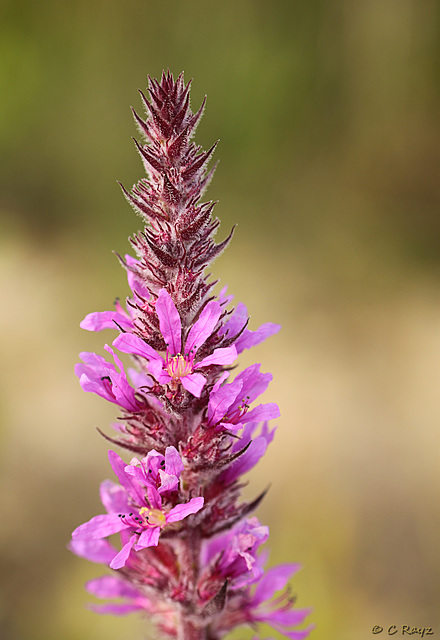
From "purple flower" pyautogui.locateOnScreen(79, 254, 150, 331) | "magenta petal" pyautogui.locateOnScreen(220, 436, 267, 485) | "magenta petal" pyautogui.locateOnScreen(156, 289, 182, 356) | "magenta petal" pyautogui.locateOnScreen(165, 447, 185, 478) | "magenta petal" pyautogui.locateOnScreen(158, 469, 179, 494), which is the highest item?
"purple flower" pyautogui.locateOnScreen(79, 254, 150, 331)

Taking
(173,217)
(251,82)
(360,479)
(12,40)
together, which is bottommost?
(173,217)

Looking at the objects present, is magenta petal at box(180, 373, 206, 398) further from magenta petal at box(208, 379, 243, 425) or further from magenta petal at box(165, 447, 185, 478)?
magenta petal at box(165, 447, 185, 478)

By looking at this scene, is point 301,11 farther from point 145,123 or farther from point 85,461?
point 145,123

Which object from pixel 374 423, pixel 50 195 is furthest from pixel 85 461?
pixel 50 195

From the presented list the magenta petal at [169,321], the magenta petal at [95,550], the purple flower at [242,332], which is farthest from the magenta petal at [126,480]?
the purple flower at [242,332]

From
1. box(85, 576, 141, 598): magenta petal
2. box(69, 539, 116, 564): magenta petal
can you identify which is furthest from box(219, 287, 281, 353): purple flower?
box(85, 576, 141, 598): magenta petal

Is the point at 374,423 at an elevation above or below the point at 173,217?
above

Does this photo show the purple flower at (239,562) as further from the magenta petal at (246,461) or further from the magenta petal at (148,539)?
the magenta petal at (148,539)

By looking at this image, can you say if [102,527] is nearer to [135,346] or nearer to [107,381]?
[107,381]
